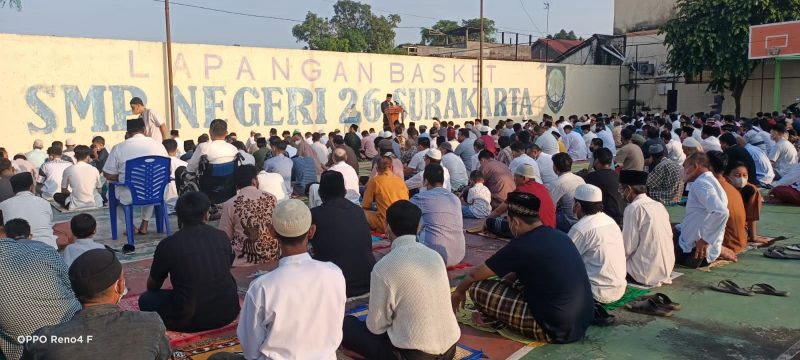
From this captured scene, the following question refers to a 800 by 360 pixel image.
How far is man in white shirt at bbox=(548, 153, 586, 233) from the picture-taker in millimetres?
6348

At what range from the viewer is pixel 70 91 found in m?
13.2

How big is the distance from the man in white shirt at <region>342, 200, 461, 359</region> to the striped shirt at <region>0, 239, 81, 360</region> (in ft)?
4.94

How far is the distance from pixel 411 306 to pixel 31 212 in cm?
334

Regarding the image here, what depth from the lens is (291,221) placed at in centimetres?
267

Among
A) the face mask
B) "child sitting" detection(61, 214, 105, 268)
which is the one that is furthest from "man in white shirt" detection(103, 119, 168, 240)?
the face mask

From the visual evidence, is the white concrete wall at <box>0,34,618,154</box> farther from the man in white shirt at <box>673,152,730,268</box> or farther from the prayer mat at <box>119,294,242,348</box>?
the man in white shirt at <box>673,152,730,268</box>

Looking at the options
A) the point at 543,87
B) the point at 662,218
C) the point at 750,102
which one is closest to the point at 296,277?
the point at 662,218

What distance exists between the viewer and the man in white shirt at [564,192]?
250 inches

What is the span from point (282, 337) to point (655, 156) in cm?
719

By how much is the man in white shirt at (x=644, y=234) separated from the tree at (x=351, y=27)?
3863 cm

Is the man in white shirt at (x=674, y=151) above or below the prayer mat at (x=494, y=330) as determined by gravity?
above

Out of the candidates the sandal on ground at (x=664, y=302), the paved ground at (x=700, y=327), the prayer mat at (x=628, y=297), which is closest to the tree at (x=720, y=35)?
the paved ground at (x=700, y=327)

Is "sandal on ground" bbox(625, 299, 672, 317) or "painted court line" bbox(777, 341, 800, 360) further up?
"sandal on ground" bbox(625, 299, 672, 317)

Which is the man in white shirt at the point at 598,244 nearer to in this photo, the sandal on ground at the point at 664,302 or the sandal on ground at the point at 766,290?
the sandal on ground at the point at 664,302
